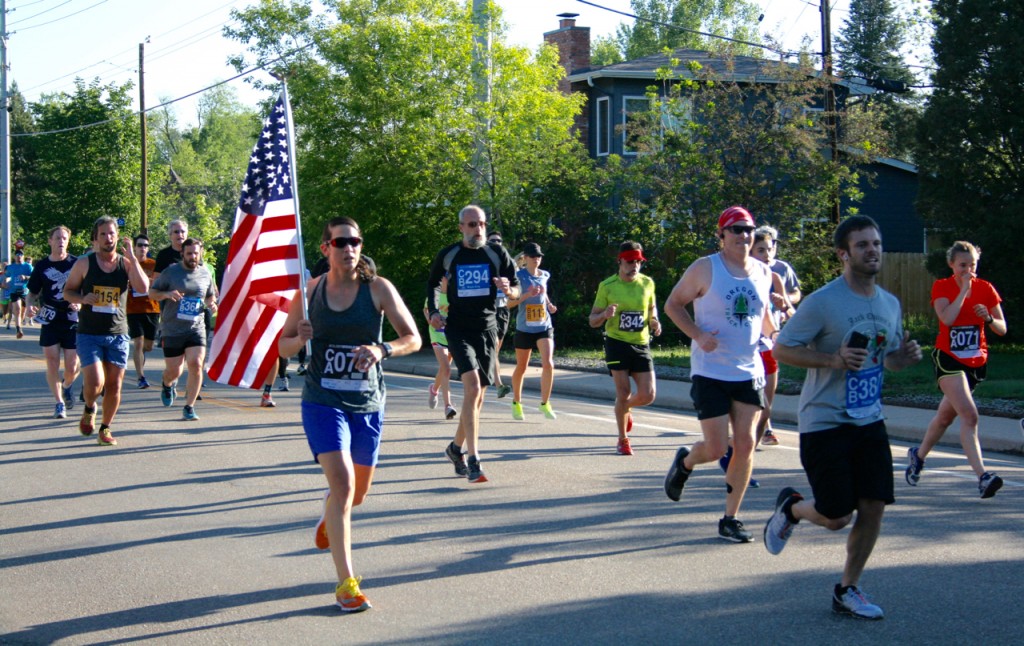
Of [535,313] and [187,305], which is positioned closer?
[187,305]

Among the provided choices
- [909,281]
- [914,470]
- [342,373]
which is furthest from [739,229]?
[909,281]

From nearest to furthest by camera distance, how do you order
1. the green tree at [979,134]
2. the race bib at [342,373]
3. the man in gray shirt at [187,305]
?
the race bib at [342,373], the man in gray shirt at [187,305], the green tree at [979,134]

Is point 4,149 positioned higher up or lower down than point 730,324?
higher up

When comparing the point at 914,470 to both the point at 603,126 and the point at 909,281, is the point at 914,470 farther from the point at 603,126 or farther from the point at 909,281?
the point at 603,126

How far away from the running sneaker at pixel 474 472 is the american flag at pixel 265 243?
7.39ft

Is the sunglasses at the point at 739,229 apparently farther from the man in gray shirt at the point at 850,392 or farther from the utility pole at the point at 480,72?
the utility pole at the point at 480,72

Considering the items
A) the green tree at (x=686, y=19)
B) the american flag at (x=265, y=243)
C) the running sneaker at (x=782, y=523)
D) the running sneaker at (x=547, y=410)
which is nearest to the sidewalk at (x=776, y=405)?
the running sneaker at (x=547, y=410)

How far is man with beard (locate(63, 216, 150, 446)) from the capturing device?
10812 millimetres

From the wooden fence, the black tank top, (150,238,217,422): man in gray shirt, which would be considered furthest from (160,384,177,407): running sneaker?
the wooden fence

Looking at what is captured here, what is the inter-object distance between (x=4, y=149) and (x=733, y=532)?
43.5 metres

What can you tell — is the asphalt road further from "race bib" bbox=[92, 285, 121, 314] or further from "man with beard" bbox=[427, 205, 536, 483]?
"race bib" bbox=[92, 285, 121, 314]

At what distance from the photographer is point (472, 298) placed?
29.9ft

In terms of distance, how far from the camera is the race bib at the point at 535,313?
13.1 meters

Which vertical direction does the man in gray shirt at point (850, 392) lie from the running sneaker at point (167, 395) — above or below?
above
